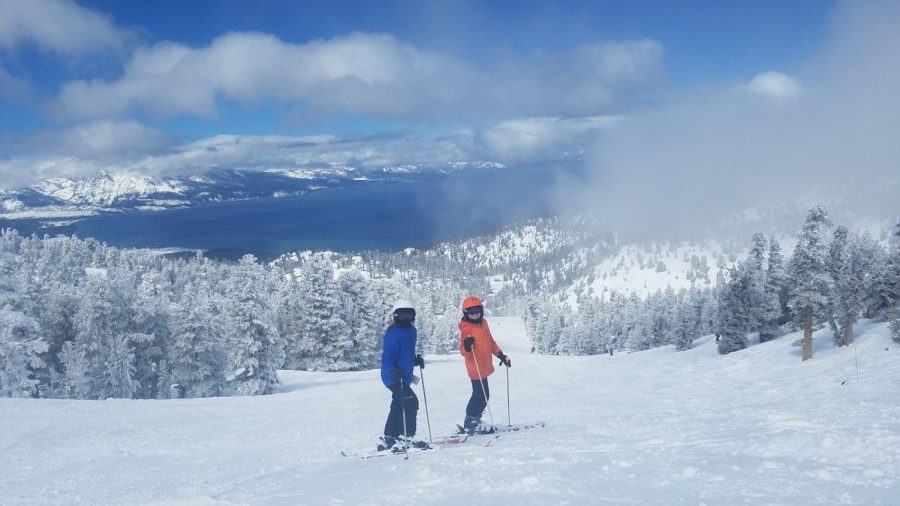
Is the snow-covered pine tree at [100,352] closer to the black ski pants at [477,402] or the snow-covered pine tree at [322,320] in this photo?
the snow-covered pine tree at [322,320]

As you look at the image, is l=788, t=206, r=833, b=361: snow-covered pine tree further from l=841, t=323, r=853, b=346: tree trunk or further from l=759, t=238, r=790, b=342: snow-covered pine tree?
l=759, t=238, r=790, b=342: snow-covered pine tree

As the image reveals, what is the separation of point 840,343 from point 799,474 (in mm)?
27636

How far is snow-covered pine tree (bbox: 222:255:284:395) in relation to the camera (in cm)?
3166

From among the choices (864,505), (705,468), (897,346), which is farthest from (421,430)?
(897,346)

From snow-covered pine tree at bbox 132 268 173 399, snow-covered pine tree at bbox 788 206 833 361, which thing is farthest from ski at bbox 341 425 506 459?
snow-covered pine tree at bbox 132 268 173 399

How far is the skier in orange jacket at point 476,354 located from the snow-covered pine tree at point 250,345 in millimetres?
24261

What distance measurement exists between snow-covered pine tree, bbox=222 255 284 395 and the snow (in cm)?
1190

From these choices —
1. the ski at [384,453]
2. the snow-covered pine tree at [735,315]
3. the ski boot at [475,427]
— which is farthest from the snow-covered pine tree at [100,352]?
the snow-covered pine tree at [735,315]

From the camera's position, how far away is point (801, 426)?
8500 millimetres

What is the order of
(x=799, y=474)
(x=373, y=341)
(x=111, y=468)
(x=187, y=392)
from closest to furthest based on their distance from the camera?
(x=799, y=474) < (x=111, y=468) < (x=187, y=392) < (x=373, y=341)

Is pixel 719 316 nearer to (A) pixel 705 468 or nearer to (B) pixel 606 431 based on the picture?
(B) pixel 606 431

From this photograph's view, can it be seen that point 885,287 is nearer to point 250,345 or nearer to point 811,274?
point 811,274

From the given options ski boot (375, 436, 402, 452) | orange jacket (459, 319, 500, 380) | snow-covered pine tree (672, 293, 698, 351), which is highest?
orange jacket (459, 319, 500, 380)

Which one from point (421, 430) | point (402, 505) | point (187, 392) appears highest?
point (402, 505)
